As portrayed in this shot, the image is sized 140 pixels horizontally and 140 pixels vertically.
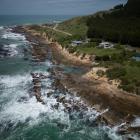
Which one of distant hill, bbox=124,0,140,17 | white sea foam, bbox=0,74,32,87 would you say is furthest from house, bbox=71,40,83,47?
distant hill, bbox=124,0,140,17

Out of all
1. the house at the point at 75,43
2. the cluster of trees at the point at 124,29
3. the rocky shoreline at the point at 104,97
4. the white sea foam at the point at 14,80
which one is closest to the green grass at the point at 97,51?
the rocky shoreline at the point at 104,97

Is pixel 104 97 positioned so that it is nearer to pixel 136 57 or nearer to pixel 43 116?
pixel 43 116

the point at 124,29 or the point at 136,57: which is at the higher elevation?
the point at 124,29

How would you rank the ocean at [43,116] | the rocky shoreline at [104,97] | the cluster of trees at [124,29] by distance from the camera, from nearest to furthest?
the ocean at [43,116] → the rocky shoreline at [104,97] → the cluster of trees at [124,29]

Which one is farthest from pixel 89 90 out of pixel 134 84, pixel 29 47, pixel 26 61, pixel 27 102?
pixel 29 47

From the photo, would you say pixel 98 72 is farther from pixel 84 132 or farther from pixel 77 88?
pixel 84 132

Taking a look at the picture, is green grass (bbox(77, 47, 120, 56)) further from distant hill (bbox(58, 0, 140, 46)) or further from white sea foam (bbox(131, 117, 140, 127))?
white sea foam (bbox(131, 117, 140, 127))

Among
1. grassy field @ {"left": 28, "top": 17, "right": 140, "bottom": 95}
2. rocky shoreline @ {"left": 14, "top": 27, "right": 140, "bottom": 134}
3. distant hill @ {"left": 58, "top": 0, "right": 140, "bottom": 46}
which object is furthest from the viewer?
A: distant hill @ {"left": 58, "top": 0, "right": 140, "bottom": 46}

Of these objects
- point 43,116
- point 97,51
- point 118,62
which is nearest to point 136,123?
point 43,116

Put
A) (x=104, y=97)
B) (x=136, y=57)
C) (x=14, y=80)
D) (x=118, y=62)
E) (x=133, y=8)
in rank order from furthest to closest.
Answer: (x=133, y=8) → (x=136, y=57) → (x=118, y=62) → (x=14, y=80) → (x=104, y=97)

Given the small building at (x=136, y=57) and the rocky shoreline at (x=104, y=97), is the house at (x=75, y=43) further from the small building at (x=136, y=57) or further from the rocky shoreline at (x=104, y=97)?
the small building at (x=136, y=57)

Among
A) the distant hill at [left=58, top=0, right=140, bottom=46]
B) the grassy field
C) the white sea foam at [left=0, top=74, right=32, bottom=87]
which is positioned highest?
the distant hill at [left=58, top=0, right=140, bottom=46]
